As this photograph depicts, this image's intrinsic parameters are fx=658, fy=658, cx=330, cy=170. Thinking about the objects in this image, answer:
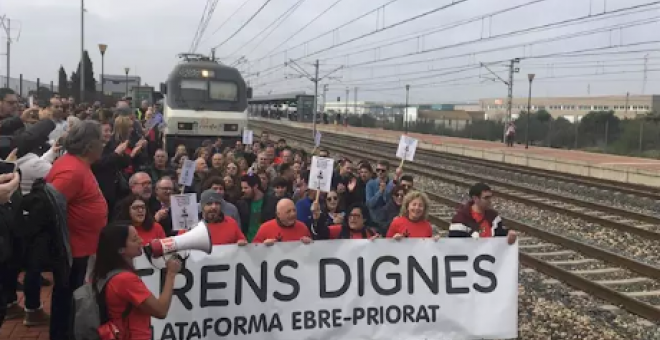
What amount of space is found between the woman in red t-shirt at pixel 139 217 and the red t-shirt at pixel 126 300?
1416 millimetres

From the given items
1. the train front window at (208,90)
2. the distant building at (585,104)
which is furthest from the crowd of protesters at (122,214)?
the distant building at (585,104)

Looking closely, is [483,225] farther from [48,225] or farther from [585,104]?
[585,104]

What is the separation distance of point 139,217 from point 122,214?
15 cm

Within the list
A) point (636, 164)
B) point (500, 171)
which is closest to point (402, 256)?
point (500, 171)

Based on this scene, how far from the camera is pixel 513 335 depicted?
230 inches

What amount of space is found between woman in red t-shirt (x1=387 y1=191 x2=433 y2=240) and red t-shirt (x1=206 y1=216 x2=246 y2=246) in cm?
143

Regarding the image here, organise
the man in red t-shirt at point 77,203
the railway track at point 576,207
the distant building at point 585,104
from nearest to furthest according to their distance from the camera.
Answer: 1. the man in red t-shirt at point 77,203
2. the railway track at point 576,207
3. the distant building at point 585,104

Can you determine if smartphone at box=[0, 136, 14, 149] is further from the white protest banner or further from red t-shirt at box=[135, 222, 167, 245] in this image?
the white protest banner

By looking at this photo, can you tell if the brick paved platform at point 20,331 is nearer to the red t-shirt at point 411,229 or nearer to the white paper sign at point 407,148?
the red t-shirt at point 411,229

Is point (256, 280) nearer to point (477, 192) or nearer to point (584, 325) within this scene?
point (477, 192)

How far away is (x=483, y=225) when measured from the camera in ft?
20.8

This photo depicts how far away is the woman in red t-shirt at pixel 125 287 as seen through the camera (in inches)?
144

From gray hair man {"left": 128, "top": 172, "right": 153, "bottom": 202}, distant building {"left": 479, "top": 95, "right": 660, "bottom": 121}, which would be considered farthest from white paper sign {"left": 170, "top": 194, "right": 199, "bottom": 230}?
distant building {"left": 479, "top": 95, "right": 660, "bottom": 121}

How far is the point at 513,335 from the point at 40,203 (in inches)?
159
